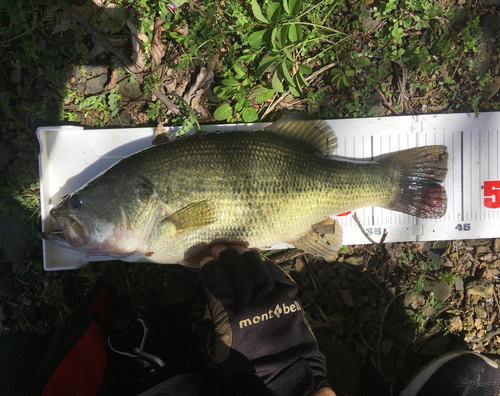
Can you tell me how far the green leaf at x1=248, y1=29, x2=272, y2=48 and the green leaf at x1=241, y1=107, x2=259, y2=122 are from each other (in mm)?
597

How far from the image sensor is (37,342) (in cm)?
298

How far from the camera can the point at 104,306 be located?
2.93 meters

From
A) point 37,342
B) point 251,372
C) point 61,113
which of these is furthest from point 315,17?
point 37,342

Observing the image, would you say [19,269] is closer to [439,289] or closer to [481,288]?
[439,289]

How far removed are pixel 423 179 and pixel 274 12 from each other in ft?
7.12

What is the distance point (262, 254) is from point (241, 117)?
1439mm

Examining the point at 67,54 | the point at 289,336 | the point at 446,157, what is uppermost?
the point at 67,54

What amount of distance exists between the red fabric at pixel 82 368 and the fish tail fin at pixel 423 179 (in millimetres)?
3073

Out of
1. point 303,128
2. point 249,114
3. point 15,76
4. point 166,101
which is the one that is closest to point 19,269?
point 15,76

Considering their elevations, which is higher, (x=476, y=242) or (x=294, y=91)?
(x=294, y=91)

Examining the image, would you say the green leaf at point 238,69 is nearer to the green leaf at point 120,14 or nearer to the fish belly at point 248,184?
the fish belly at point 248,184

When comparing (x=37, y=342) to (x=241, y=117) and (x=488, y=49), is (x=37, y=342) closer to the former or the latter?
(x=241, y=117)

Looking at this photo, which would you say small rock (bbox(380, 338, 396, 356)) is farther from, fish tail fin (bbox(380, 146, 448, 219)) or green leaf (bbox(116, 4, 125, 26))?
green leaf (bbox(116, 4, 125, 26))

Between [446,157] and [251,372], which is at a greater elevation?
[446,157]
